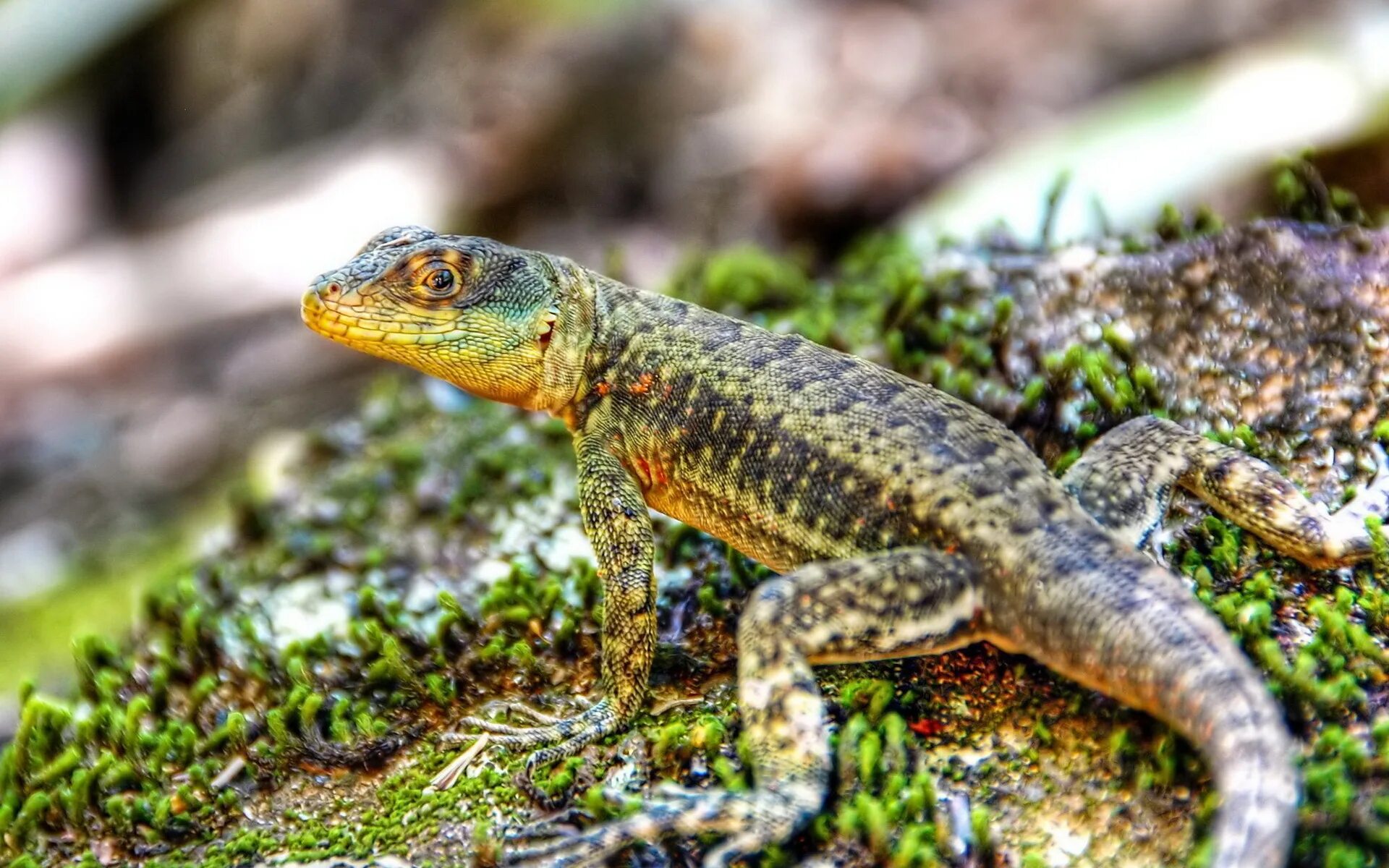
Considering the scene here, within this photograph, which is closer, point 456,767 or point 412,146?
point 456,767

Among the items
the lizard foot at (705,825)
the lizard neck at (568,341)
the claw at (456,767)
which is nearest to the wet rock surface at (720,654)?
the claw at (456,767)

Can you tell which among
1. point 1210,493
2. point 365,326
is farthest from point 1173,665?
point 365,326

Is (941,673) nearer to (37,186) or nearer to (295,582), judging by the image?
(295,582)

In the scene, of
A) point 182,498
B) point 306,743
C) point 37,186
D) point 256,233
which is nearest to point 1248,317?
point 306,743

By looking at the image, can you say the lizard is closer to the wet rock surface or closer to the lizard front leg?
the lizard front leg

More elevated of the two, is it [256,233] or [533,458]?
[256,233]

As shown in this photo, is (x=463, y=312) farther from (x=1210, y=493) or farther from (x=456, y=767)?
(x=1210, y=493)
